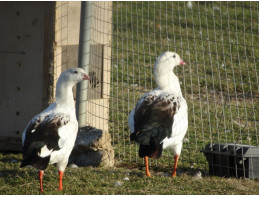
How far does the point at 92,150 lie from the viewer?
720 cm

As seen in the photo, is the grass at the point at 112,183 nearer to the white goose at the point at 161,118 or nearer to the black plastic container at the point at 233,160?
the black plastic container at the point at 233,160

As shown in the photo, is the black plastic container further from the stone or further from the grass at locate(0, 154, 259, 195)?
the stone

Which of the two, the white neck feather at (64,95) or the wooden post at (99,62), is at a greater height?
the wooden post at (99,62)

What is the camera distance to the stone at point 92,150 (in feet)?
23.5

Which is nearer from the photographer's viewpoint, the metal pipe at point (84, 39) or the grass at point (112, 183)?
the grass at point (112, 183)

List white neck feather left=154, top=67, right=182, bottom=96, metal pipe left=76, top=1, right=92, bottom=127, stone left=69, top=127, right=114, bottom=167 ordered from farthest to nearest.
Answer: metal pipe left=76, top=1, right=92, bottom=127 → stone left=69, top=127, right=114, bottom=167 → white neck feather left=154, top=67, right=182, bottom=96

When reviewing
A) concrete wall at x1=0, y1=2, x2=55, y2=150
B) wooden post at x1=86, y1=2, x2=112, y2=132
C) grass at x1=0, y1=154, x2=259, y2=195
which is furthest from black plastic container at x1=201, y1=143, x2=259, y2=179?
concrete wall at x1=0, y1=2, x2=55, y2=150

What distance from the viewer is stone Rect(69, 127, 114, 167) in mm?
7172

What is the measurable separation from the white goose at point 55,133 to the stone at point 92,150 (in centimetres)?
96

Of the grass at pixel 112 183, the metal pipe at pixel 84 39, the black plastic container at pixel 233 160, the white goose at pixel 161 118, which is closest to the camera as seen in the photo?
the grass at pixel 112 183

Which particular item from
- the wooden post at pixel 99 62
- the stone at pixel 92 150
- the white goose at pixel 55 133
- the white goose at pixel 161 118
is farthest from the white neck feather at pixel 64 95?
the wooden post at pixel 99 62

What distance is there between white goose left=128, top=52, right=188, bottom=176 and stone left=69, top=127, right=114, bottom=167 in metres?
0.64

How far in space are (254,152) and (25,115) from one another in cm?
302

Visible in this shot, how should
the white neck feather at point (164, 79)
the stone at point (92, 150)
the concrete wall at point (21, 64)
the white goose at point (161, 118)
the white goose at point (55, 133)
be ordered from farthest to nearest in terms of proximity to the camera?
the concrete wall at point (21, 64), the stone at point (92, 150), the white neck feather at point (164, 79), the white goose at point (161, 118), the white goose at point (55, 133)
